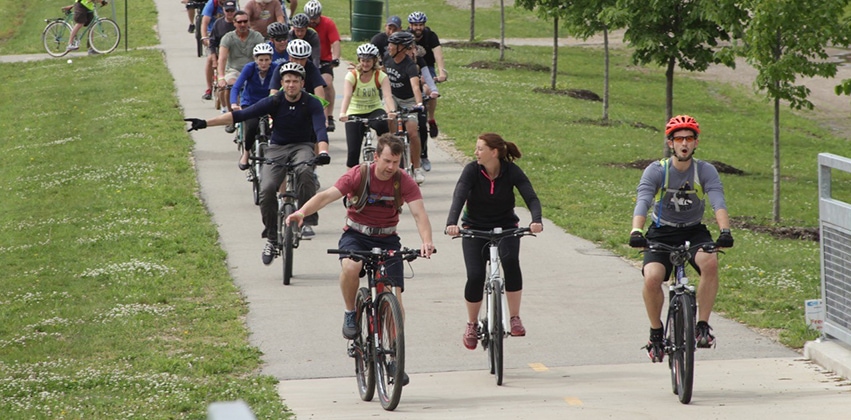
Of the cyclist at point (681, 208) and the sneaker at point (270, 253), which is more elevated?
the cyclist at point (681, 208)

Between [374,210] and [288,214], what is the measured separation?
3.84 meters

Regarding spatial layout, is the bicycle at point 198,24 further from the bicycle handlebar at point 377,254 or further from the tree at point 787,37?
the bicycle handlebar at point 377,254

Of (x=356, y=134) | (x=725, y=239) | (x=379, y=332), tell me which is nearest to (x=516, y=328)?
(x=379, y=332)

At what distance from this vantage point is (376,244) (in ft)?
28.6

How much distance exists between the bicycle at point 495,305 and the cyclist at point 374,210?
48 cm

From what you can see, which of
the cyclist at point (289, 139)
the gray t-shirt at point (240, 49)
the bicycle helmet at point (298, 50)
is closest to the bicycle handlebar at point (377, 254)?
the cyclist at point (289, 139)

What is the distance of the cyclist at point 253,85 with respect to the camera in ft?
47.9

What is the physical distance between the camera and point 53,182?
1888cm

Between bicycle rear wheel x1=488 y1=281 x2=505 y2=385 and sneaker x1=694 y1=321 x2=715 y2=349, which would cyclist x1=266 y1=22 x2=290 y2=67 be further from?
sneaker x1=694 y1=321 x2=715 y2=349

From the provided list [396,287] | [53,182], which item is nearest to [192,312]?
[396,287]

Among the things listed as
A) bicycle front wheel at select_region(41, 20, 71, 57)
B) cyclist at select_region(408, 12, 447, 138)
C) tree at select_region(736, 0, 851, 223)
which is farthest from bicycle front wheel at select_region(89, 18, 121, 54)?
tree at select_region(736, 0, 851, 223)

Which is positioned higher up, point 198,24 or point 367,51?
point 198,24

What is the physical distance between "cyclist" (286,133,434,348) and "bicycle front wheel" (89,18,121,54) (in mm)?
27530

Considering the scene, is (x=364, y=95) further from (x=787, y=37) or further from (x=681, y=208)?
(x=681, y=208)
